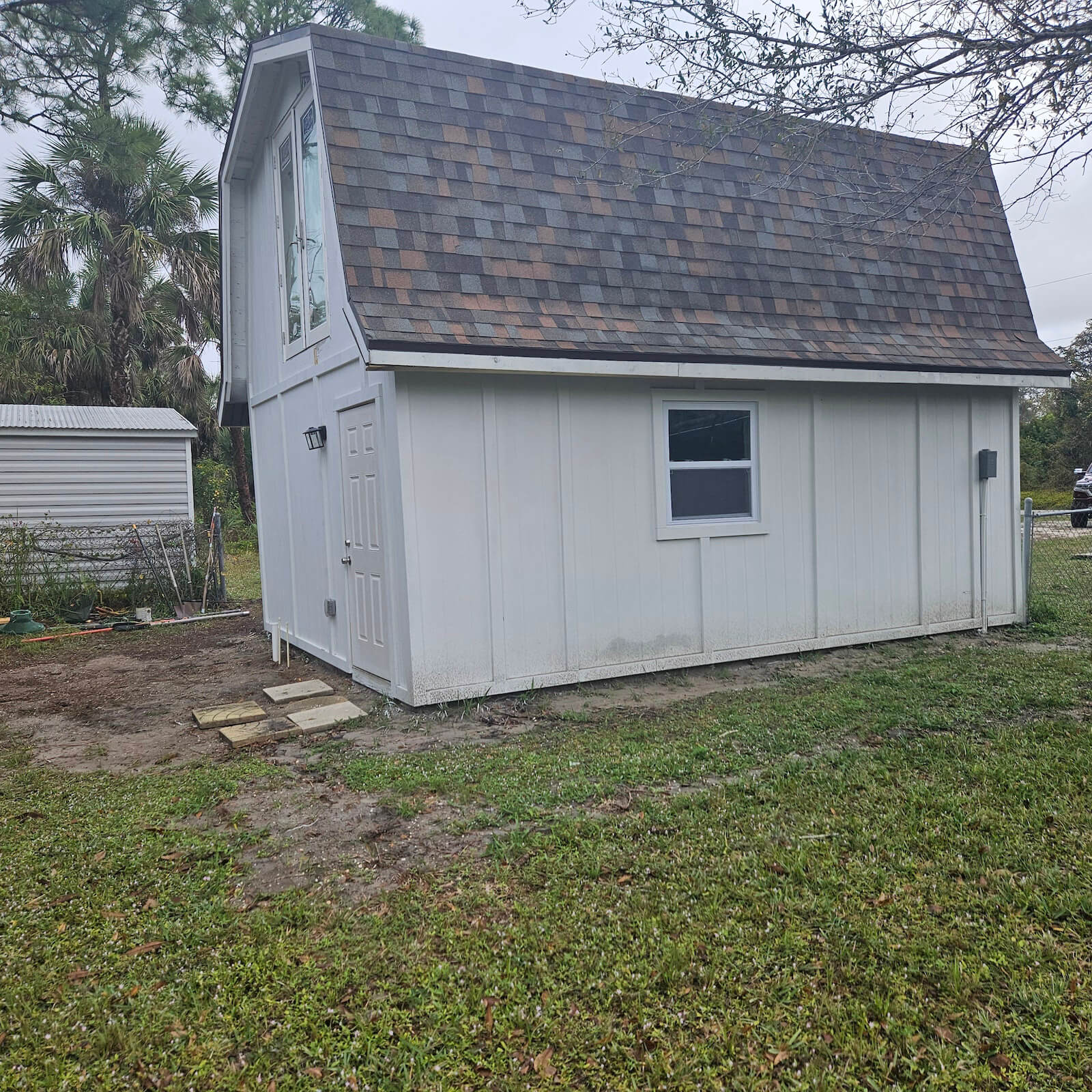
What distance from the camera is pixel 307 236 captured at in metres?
7.82

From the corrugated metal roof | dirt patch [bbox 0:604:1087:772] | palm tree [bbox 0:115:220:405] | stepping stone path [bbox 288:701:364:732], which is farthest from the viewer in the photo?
palm tree [bbox 0:115:220:405]

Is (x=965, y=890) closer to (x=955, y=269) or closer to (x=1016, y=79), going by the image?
(x=1016, y=79)

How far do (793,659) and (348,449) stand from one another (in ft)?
14.1

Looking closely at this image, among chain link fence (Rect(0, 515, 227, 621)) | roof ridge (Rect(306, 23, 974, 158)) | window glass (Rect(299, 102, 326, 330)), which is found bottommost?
chain link fence (Rect(0, 515, 227, 621))

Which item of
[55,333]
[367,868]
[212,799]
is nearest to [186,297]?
[55,333]

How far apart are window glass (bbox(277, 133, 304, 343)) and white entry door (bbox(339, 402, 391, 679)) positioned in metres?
1.56

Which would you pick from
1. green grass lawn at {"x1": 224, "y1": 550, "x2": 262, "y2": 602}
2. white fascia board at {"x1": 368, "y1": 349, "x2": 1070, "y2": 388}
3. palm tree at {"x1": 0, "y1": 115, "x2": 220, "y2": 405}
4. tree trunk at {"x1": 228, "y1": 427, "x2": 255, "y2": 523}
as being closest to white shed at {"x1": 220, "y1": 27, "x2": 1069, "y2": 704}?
white fascia board at {"x1": 368, "y1": 349, "x2": 1070, "y2": 388}

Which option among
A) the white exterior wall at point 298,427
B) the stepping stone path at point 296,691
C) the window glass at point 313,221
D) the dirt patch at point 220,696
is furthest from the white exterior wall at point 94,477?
the stepping stone path at point 296,691

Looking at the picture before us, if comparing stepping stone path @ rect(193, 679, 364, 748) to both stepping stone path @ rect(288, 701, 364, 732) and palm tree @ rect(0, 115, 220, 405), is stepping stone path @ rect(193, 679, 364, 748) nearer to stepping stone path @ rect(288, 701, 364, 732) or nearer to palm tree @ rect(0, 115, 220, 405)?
stepping stone path @ rect(288, 701, 364, 732)

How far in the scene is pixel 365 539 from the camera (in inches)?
284

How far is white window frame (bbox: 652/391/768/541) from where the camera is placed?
742 cm

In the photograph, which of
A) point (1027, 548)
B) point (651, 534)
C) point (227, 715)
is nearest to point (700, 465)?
point (651, 534)

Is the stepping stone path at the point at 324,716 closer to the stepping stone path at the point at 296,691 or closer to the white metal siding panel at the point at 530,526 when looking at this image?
the stepping stone path at the point at 296,691

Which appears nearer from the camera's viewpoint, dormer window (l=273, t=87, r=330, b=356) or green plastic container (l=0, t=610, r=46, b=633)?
dormer window (l=273, t=87, r=330, b=356)
